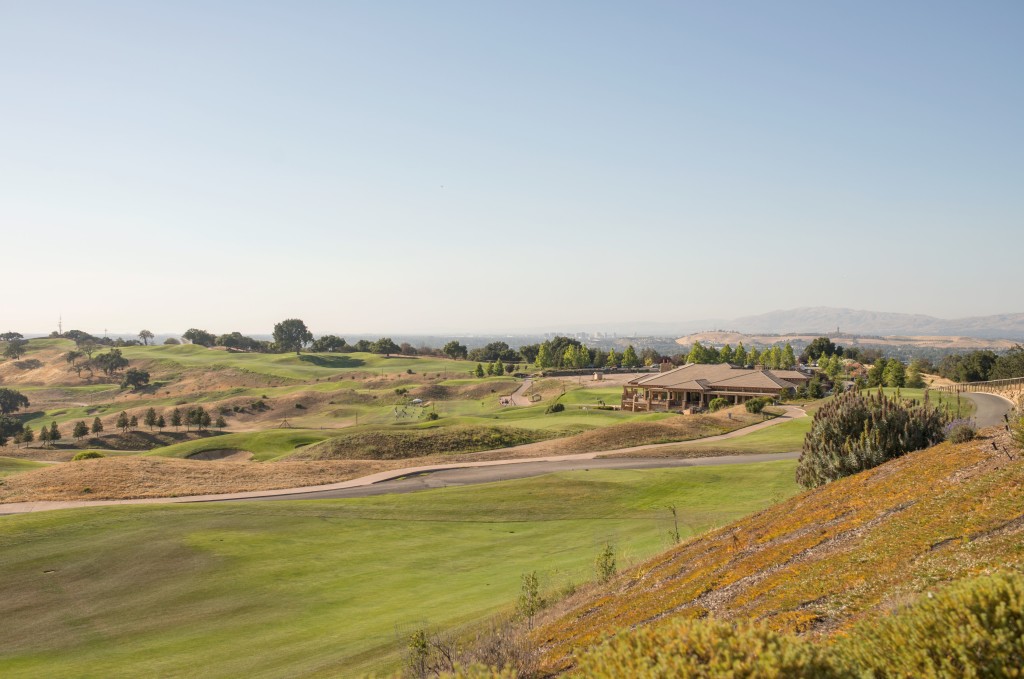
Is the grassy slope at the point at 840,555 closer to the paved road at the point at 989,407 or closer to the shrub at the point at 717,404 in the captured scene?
the paved road at the point at 989,407

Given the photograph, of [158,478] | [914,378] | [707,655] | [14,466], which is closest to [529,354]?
[914,378]

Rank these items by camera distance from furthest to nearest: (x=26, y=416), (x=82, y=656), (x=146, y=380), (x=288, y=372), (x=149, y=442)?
(x=288, y=372) < (x=146, y=380) < (x=26, y=416) < (x=149, y=442) < (x=82, y=656)

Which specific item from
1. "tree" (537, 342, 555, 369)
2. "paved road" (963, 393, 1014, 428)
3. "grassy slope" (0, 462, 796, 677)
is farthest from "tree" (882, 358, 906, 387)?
"tree" (537, 342, 555, 369)

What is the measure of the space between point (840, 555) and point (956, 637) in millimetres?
6591

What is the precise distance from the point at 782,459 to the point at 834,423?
29.7m

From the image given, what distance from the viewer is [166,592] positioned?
21953 millimetres

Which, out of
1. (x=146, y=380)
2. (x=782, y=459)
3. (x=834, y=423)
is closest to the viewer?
(x=834, y=423)

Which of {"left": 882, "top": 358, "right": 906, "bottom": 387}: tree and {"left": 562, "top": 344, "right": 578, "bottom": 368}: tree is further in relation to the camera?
{"left": 562, "top": 344, "right": 578, "bottom": 368}: tree

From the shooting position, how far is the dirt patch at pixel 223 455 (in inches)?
2576

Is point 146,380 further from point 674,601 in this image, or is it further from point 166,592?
point 674,601

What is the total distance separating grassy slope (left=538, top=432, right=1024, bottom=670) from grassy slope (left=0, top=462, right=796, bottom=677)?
19.3 feet

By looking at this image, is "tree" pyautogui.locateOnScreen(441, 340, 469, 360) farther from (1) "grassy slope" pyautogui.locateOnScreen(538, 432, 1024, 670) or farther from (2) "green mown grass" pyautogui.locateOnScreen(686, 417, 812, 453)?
(1) "grassy slope" pyautogui.locateOnScreen(538, 432, 1024, 670)

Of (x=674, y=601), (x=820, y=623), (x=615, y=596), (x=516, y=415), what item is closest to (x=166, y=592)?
(x=615, y=596)

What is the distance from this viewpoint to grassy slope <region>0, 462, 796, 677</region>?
1716 centimetres
